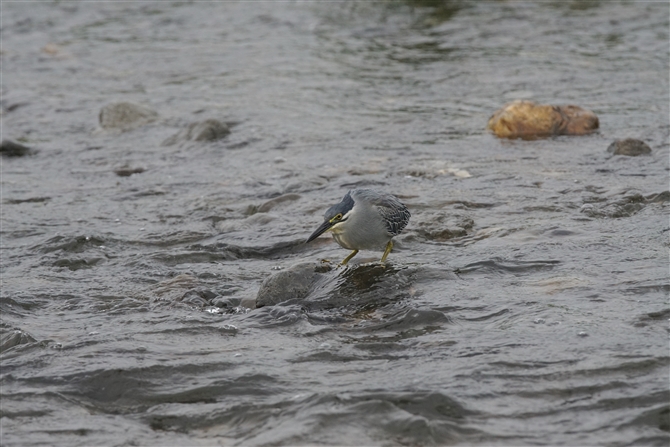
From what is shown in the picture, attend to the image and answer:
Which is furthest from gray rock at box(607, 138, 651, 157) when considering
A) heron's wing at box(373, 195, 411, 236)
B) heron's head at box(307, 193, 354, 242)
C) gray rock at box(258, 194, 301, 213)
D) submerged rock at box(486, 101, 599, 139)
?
heron's head at box(307, 193, 354, 242)

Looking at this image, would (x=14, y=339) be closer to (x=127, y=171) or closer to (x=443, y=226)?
(x=443, y=226)

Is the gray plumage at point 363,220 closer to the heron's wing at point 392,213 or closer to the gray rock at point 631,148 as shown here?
the heron's wing at point 392,213

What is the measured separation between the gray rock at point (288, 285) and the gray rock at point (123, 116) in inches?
236

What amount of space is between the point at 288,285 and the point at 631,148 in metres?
4.68

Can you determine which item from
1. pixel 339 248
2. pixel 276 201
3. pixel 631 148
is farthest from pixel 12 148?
pixel 631 148

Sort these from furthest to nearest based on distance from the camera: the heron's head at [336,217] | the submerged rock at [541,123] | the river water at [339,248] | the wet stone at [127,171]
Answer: the submerged rock at [541,123]
the wet stone at [127,171]
the heron's head at [336,217]
the river water at [339,248]

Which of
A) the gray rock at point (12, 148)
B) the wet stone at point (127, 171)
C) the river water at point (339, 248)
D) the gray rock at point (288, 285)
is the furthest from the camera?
the gray rock at point (12, 148)

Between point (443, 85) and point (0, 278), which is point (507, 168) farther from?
point (0, 278)

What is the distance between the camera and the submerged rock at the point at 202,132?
11547mm

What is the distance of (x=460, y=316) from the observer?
6367 millimetres

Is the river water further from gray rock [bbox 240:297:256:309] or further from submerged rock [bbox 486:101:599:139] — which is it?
submerged rock [bbox 486:101:599:139]

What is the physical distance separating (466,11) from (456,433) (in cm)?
1378

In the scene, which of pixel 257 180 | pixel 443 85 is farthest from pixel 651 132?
pixel 257 180

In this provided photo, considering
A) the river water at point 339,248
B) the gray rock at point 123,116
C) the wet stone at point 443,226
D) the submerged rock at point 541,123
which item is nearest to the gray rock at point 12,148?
the river water at point 339,248
